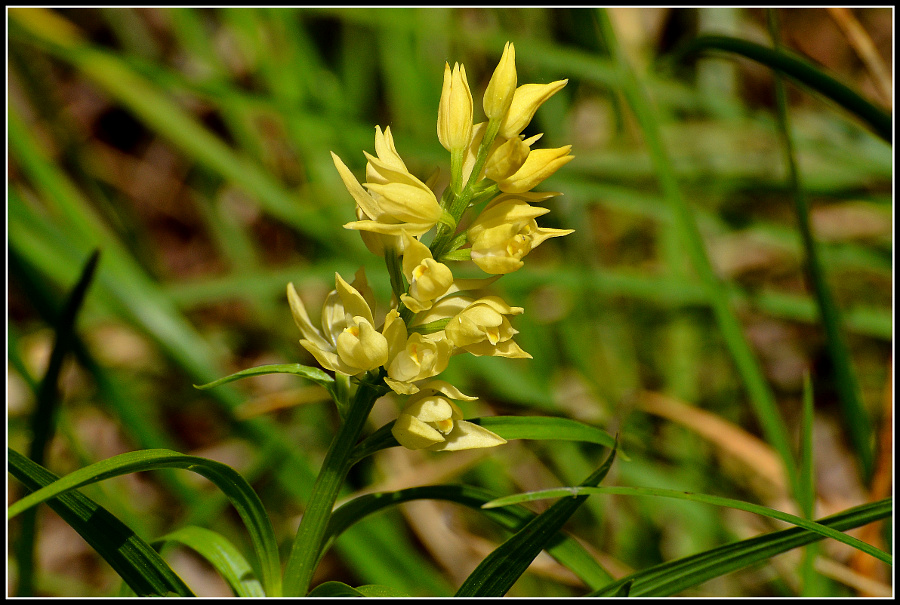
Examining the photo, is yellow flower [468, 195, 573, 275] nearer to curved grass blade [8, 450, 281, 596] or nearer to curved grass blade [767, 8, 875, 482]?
curved grass blade [8, 450, 281, 596]

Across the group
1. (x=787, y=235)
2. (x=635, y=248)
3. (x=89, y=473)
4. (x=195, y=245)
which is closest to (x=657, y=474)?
(x=787, y=235)

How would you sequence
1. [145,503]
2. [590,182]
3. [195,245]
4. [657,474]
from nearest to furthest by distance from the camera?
[657,474]
[590,182]
[145,503]
[195,245]

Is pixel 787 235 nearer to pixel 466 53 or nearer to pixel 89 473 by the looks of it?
pixel 466 53

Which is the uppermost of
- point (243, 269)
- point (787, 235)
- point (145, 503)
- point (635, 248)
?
point (635, 248)

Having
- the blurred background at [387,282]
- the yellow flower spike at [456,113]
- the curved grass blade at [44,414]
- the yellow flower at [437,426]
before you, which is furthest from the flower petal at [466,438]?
the blurred background at [387,282]

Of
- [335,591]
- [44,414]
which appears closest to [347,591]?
[335,591]

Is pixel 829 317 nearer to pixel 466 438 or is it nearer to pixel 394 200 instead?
pixel 466 438

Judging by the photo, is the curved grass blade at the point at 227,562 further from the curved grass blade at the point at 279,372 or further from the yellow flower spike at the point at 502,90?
the yellow flower spike at the point at 502,90
